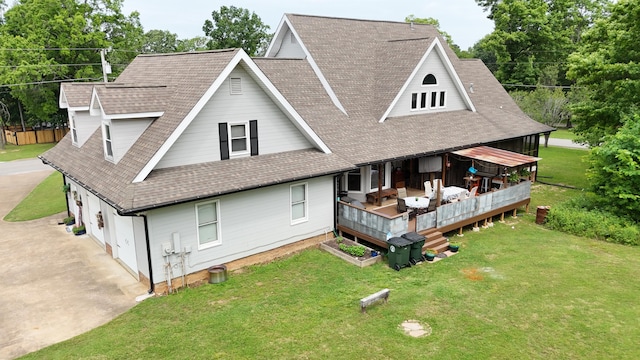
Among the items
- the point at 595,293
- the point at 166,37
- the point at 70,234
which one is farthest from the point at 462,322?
the point at 166,37

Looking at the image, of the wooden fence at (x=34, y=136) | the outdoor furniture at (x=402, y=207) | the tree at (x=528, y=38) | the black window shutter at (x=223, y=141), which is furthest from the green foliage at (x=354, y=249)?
the wooden fence at (x=34, y=136)

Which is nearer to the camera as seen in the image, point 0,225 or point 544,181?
point 0,225

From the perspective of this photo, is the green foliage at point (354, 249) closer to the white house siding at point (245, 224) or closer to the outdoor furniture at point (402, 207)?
the white house siding at point (245, 224)

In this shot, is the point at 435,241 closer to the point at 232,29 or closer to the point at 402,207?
the point at 402,207

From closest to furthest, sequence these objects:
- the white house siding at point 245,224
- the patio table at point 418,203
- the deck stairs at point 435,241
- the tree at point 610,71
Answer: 1. the white house siding at point 245,224
2. the deck stairs at point 435,241
3. the patio table at point 418,203
4. the tree at point 610,71

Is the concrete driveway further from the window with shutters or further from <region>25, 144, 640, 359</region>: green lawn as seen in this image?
the window with shutters

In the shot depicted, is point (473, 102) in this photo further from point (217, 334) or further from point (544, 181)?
point (217, 334)
